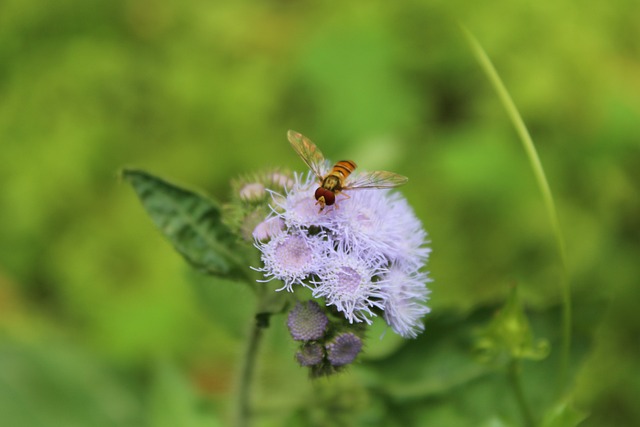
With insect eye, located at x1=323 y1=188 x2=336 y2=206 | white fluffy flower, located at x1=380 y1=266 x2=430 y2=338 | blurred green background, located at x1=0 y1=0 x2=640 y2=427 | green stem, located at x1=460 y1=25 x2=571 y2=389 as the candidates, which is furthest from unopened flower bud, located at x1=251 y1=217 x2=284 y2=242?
blurred green background, located at x1=0 y1=0 x2=640 y2=427

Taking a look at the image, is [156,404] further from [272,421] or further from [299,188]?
[299,188]

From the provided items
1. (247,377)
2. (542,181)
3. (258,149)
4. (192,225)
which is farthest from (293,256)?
(258,149)

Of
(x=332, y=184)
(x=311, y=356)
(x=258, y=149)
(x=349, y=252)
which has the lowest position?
(x=311, y=356)

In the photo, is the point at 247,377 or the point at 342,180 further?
the point at 247,377

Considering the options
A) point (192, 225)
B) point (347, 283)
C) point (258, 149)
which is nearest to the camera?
point (347, 283)

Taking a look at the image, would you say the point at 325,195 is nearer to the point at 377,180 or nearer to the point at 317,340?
the point at 377,180

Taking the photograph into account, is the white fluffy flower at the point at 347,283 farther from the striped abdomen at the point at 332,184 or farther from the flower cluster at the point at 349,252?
the striped abdomen at the point at 332,184
